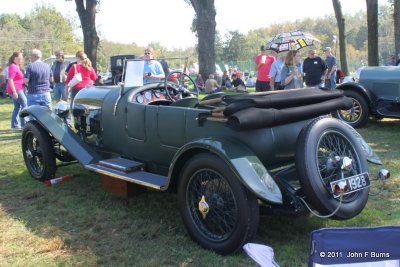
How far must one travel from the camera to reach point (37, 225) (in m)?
3.92

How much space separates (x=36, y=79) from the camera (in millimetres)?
8156

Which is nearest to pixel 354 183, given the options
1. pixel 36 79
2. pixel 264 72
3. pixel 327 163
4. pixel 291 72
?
pixel 327 163

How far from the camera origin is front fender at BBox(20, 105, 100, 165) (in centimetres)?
462

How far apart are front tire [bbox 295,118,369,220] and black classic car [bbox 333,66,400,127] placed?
185 inches

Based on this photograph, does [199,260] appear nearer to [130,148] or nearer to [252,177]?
[252,177]

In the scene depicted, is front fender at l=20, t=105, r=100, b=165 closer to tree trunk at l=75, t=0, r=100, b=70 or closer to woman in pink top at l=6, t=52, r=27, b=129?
woman in pink top at l=6, t=52, r=27, b=129

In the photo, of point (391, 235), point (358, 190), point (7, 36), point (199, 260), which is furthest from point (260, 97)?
point (7, 36)

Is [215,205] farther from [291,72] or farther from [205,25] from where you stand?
[205,25]

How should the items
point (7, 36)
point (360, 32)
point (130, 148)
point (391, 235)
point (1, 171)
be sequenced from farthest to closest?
point (360, 32) < point (7, 36) < point (1, 171) < point (130, 148) < point (391, 235)

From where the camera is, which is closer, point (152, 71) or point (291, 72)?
point (152, 71)

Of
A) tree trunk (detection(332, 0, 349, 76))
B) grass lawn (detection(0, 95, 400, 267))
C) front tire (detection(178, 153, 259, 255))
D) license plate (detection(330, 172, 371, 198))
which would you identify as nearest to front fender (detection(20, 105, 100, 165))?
grass lawn (detection(0, 95, 400, 267))

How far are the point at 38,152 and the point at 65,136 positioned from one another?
24.7 inches

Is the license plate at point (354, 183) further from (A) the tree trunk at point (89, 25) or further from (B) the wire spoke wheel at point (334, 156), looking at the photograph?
(A) the tree trunk at point (89, 25)

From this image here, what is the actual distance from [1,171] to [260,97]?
4.07 metres
